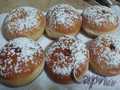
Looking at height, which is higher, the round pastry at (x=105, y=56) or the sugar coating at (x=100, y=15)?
the sugar coating at (x=100, y=15)

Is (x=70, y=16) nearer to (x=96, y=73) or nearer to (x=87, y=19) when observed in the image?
(x=87, y=19)

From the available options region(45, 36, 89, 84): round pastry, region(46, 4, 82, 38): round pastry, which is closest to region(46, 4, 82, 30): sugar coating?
region(46, 4, 82, 38): round pastry

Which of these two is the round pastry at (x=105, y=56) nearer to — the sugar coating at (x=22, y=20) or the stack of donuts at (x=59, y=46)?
the stack of donuts at (x=59, y=46)

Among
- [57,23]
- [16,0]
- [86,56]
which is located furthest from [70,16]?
[16,0]

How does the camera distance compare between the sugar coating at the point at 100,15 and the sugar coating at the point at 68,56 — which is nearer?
the sugar coating at the point at 68,56

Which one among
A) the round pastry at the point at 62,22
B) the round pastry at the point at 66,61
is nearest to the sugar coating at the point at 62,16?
the round pastry at the point at 62,22

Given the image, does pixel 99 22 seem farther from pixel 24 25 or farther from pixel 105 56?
pixel 24 25

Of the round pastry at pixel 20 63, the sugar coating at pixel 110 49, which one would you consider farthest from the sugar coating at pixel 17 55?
the sugar coating at pixel 110 49
